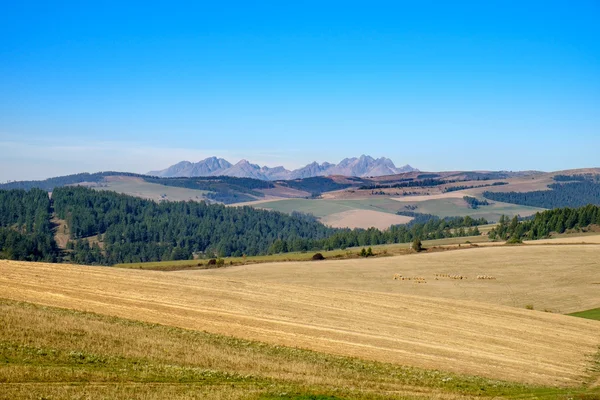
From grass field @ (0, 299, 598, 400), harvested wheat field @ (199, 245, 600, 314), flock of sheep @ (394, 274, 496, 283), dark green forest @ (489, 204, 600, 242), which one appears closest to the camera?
grass field @ (0, 299, 598, 400)

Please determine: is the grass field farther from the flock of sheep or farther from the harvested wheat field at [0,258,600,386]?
the flock of sheep

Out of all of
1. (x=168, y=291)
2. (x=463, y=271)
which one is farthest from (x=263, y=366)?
(x=463, y=271)

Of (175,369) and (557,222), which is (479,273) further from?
(175,369)

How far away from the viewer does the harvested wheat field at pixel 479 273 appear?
234 ft

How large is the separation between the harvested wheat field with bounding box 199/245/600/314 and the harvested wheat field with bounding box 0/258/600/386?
11.0 meters

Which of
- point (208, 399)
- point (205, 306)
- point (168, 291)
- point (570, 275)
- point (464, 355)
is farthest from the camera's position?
point (570, 275)

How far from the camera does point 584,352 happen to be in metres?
43.6

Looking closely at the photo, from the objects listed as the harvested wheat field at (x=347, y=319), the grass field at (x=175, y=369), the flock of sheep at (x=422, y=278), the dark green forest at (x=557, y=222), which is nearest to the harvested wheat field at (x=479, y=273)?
the flock of sheep at (x=422, y=278)

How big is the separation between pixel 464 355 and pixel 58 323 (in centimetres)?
2390

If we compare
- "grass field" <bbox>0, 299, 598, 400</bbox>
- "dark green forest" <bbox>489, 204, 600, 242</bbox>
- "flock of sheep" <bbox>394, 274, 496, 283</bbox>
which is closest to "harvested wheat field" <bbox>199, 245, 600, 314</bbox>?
"flock of sheep" <bbox>394, 274, 496, 283</bbox>

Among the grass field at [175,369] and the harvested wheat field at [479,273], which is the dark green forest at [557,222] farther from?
the grass field at [175,369]

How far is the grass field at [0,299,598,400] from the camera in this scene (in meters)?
21.8

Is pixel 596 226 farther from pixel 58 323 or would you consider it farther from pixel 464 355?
pixel 58 323

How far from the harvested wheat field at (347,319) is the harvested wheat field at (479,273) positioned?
10966mm
